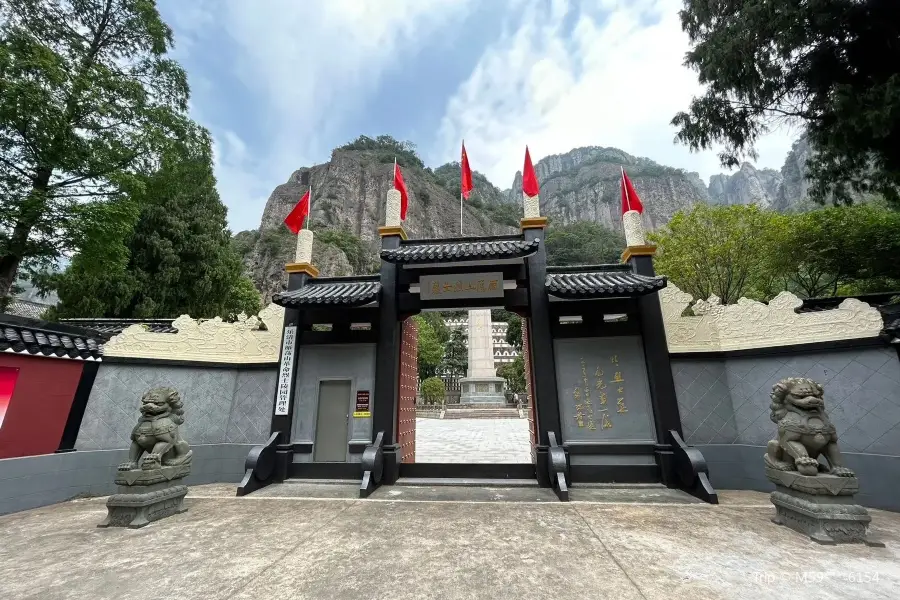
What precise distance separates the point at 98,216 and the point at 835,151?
15.0m

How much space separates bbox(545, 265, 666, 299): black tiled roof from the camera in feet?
19.0

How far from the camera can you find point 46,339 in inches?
215

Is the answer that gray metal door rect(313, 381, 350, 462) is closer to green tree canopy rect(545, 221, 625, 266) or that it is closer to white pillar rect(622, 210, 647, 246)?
white pillar rect(622, 210, 647, 246)

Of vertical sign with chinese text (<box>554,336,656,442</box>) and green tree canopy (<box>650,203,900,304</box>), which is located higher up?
green tree canopy (<box>650,203,900,304</box>)

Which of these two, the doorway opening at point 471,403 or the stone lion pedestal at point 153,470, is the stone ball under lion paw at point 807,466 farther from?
the stone lion pedestal at point 153,470

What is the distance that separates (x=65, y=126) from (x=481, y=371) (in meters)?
21.8

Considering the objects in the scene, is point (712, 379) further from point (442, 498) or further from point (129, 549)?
point (129, 549)

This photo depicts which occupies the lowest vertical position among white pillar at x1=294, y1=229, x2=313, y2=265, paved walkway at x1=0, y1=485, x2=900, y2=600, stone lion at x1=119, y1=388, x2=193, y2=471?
paved walkway at x1=0, y1=485, x2=900, y2=600

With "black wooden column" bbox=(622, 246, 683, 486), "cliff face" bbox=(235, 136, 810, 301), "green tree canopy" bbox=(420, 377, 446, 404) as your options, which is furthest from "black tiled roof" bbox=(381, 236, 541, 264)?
"cliff face" bbox=(235, 136, 810, 301)

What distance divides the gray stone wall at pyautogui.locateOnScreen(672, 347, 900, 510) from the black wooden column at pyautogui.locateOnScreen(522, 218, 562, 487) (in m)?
2.17

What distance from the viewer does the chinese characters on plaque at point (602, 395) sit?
6.21 metres

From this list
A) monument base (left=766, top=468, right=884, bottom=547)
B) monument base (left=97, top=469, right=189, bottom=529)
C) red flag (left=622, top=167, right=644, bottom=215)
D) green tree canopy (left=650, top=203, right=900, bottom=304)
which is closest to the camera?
monument base (left=766, top=468, right=884, bottom=547)

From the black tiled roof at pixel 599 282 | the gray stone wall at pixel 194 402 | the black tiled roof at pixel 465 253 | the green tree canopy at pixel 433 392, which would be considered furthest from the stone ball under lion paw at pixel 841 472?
the green tree canopy at pixel 433 392

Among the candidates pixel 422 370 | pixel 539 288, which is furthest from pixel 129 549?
pixel 422 370
